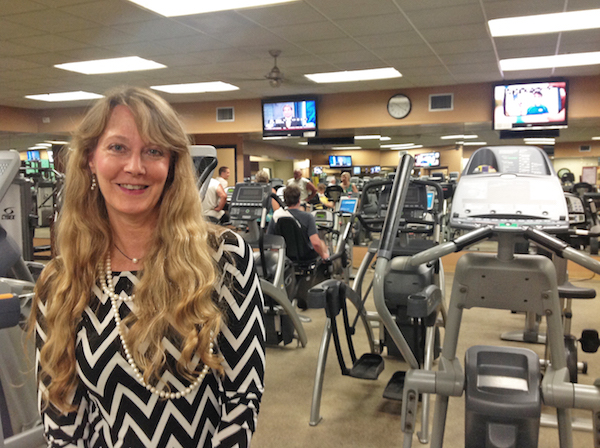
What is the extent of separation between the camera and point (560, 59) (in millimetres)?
6324

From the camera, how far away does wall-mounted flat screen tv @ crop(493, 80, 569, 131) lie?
7203mm

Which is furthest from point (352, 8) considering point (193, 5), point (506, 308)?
point (506, 308)

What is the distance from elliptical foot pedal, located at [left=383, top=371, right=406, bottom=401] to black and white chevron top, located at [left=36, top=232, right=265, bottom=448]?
84.3 inches

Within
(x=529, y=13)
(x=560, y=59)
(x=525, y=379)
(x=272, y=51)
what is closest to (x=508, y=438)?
(x=525, y=379)

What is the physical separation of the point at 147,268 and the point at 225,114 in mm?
8867

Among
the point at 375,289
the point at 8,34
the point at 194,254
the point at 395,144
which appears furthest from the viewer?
the point at 395,144

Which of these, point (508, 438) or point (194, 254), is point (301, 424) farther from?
point (194, 254)

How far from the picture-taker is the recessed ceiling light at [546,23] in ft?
15.3

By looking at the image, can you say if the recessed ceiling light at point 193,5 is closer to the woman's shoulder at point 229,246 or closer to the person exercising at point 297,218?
the person exercising at point 297,218

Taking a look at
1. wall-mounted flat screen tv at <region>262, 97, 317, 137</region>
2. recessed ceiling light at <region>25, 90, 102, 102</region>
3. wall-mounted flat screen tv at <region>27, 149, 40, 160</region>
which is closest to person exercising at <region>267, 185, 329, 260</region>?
wall-mounted flat screen tv at <region>262, 97, 317, 137</region>

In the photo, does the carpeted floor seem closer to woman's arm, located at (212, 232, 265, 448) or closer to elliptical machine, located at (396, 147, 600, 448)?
elliptical machine, located at (396, 147, 600, 448)

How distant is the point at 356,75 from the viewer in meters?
7.30

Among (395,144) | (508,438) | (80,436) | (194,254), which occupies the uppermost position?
(395,144)

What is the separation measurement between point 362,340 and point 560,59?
15.0 feet
